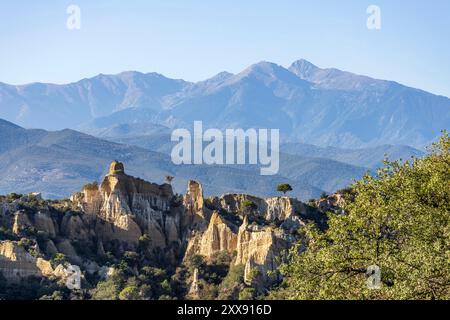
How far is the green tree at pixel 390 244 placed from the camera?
2838 cm

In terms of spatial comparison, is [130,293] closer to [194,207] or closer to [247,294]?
[247,294]

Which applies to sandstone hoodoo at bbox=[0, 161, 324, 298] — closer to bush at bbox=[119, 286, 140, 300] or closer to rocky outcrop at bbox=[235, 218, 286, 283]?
rocky outcrop at bbox=[235, 218, 286, 283]

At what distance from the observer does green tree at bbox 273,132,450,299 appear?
28.4 metres

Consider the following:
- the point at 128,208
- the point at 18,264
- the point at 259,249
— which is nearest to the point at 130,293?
the point at 18,264

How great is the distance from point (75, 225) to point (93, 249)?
3.24 metres

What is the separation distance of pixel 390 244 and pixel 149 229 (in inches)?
2607

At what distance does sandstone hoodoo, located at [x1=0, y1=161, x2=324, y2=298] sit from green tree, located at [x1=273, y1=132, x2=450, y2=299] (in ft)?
157

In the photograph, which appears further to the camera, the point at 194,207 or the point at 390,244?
the point at 194,207

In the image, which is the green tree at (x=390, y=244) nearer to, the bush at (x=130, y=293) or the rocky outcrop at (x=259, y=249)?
the bush at (x=130, y=293)

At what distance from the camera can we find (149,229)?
9606 centimetres

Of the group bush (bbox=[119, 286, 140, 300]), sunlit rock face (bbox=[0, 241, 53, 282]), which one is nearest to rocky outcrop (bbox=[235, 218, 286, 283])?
bush (bbox=[119, 286, 140, 300])

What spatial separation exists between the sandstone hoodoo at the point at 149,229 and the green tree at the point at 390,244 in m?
47.8

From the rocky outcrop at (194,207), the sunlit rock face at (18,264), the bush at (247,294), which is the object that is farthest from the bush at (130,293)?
the rocky outcrop at (194,207)
